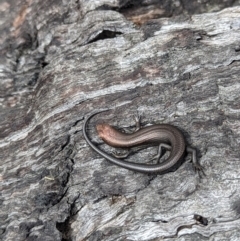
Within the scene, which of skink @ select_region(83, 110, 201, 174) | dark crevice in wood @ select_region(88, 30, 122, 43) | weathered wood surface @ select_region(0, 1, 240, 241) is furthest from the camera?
dark crevice in wood @ select_region(88, 30, 122, 43)

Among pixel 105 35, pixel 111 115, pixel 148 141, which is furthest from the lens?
pixel 105 35

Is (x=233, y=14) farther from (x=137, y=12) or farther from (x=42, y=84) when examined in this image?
(x=42, y=84)

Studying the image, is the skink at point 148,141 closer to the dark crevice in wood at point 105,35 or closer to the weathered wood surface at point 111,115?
the weathered wood surface at point 111,115

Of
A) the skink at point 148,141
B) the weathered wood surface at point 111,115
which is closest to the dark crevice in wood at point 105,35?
the weathered wood surface at point 111,115

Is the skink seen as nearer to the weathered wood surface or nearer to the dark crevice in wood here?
the weathered wood surface

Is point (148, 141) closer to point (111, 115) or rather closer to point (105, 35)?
point (111, 115)

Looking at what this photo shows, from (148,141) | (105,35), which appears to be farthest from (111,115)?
(105,35)

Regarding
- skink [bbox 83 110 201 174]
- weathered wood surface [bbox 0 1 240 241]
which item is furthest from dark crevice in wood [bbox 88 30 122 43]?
skink [bbox 83 110 201 174]
